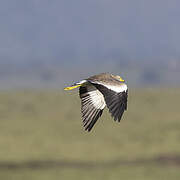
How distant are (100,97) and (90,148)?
22587 millimetres

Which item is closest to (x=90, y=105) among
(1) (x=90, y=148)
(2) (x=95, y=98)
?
(2) (x=95, y=98)

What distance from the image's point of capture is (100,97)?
9367mm

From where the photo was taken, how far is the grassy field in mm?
26348

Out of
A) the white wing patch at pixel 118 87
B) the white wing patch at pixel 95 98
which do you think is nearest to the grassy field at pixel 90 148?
the white wing patch at pixel 95 98

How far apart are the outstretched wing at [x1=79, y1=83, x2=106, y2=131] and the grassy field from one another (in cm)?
1616

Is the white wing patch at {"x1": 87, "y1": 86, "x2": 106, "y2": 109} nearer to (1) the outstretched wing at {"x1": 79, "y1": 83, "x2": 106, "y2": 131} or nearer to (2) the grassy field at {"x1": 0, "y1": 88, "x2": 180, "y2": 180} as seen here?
(1) the outstretched wing at {"x1": 79, "y1": 83, "x2": 106, "y2": 131}

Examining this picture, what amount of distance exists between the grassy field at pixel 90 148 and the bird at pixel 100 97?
1622 centimetres

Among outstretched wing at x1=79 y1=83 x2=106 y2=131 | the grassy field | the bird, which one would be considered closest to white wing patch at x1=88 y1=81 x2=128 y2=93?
the bird

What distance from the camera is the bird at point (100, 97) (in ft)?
25.9

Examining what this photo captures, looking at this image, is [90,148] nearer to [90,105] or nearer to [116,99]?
[90,105]
